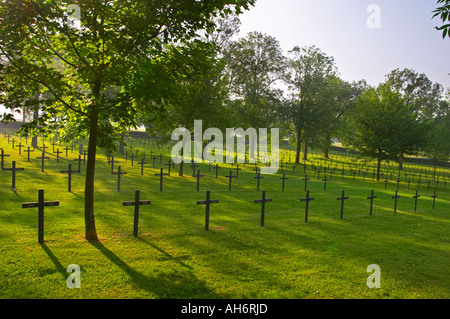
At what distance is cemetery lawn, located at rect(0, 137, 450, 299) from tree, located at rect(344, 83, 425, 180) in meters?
21.2

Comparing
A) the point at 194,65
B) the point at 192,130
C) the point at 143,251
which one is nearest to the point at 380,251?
the point at 143,251

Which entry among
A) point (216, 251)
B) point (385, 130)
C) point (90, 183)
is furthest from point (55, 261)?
point (385, 130)

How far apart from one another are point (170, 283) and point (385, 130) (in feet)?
A: 116

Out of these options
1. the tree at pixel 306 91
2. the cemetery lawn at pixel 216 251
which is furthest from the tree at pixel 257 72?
the cemetery lawn at pixel 216 251

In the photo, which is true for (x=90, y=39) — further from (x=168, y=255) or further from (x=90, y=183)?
(x=168, y=255)

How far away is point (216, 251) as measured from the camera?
29.0ft

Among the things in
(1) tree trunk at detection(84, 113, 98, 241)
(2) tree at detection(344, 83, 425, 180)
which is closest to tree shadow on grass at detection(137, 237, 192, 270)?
→ (1) tree trunk at detection(84, 113, 98, 241)

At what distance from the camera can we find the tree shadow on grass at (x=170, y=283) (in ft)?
20.6

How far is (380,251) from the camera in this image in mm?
9797

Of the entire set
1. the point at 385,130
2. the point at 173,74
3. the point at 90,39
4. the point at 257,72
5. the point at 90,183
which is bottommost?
the point at 90,183

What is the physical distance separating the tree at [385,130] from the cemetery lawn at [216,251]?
2118 centimetres

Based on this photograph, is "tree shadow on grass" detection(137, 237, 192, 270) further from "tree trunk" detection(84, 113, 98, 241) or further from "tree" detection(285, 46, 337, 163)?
"tree" detection(285, 46, 337, 163)
